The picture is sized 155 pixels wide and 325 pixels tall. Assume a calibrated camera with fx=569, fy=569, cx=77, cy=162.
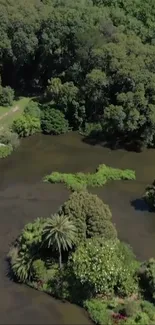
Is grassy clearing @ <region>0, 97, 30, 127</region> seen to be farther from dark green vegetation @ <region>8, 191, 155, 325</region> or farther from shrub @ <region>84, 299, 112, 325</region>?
shrub @ <region>84, 299, 112, 325</region>

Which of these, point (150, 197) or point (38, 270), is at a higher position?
point (150, 197)

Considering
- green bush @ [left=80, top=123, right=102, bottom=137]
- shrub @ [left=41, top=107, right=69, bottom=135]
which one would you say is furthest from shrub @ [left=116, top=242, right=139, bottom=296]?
shrub @ [left=41, top=107, right=69, bottom=135]

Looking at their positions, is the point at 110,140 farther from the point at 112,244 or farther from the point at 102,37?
the point at 112,244

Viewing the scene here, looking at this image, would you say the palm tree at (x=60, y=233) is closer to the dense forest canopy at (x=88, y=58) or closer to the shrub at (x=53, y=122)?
the dense forest canopy at (x=88, y=58)

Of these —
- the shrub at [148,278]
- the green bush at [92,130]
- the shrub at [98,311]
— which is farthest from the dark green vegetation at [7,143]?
the shrub at [98,311]

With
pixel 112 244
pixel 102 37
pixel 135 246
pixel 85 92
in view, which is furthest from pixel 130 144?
pixel 112 244

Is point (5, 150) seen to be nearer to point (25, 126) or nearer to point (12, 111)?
point (25, 126)

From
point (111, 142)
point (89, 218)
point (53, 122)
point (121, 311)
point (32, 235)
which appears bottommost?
point (121, 311)

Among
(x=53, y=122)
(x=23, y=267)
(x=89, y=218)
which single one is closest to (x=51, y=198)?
(x=89, y=218)
